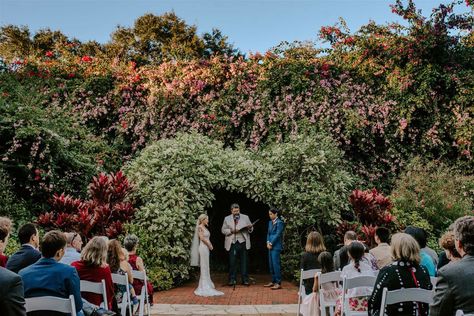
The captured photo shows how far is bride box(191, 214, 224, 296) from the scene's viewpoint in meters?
10.7

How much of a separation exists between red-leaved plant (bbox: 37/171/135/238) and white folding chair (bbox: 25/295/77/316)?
623 centimetres

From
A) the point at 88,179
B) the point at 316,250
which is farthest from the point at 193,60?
the point at 316,250

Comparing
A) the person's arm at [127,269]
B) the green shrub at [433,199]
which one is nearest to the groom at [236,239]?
the green shrub at [433,199]

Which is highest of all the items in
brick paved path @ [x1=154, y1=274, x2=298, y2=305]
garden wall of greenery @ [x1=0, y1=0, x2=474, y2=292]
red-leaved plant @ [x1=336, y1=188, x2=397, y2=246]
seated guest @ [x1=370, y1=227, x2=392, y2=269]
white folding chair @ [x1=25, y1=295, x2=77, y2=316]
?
garden wall of greenery @ [x1=0, y1=0, x2=474, y2=292]

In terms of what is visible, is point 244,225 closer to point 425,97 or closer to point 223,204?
point 223,204

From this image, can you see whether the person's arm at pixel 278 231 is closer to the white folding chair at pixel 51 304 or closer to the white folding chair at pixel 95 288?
the white folding chair at pixel 95 288

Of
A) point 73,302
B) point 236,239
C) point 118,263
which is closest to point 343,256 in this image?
point 118,263

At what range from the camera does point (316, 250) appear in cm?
769

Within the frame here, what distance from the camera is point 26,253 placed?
5.29 m

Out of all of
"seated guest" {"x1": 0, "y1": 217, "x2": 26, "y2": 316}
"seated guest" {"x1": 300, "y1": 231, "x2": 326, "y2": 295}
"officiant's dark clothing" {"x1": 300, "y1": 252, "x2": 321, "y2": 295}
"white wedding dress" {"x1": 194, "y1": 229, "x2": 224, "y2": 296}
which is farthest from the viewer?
"white wedding dress" {"x1": 194, "y1": 229, "x2": 224, "y2": 296}

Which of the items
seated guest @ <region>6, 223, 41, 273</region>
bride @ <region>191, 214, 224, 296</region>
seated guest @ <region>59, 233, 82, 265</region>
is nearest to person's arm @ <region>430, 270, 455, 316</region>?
seated guest @ <region>6, 223, 41, 273</region>

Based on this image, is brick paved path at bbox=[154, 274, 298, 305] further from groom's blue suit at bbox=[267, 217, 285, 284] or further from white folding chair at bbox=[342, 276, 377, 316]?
white folding chair at bbox=[342, 276, 377, 316]

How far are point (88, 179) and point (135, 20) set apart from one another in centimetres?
1644

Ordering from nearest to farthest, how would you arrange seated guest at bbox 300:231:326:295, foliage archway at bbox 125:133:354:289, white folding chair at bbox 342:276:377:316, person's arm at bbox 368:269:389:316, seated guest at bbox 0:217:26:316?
1. seated guest at bbox 0:217:26:316
2. person's arm at bbox 368:269:389:316
3. white folding chair at bbox 342:276:377:316
4. seated guest at bbox 300:231:326:295
5. foliage archway at bbox 125:133:354:289
